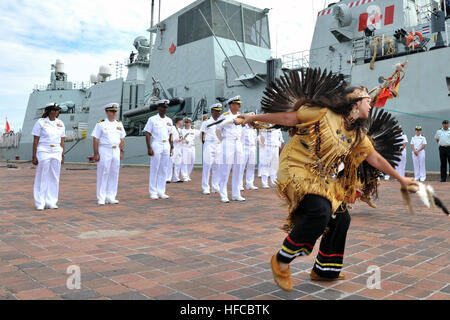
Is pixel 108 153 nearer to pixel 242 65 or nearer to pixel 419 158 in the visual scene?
pixel 419 158

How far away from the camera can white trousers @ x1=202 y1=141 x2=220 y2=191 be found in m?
8.09

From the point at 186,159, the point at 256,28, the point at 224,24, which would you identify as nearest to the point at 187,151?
the point at 186,159

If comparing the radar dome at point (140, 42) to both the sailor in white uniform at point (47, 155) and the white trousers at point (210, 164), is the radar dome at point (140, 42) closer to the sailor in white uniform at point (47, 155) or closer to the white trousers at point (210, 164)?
the white trousers at point (210, 164)

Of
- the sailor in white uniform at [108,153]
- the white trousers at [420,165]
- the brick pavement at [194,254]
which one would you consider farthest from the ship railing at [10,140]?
the white trousers at [420,165]

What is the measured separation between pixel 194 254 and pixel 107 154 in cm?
378

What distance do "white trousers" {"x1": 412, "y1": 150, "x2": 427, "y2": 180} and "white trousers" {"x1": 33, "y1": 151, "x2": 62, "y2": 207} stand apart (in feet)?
30.8

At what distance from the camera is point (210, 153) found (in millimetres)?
8922

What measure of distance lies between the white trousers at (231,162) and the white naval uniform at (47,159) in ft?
8.96

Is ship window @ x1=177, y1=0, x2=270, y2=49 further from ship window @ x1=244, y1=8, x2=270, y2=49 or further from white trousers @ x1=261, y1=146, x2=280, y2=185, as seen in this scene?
white trousers @ x1=261, y1=146, x2=280, y2=185

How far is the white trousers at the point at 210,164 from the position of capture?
26.5ft
